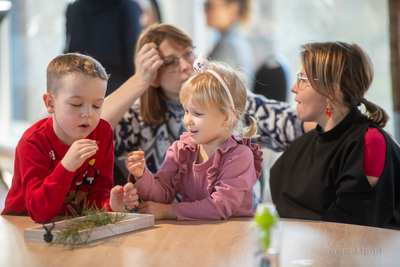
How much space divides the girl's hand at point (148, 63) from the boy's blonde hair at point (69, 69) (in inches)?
21.5

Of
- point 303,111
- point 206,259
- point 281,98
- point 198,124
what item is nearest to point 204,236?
point 206,259

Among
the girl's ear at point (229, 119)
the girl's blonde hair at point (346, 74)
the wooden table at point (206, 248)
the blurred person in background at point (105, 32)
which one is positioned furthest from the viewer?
the blurred person in background at point (105, 32)

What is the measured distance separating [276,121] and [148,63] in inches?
24.9

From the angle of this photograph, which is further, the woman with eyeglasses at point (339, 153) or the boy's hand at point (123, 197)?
the woman with eyeglasses at point (339, 153)

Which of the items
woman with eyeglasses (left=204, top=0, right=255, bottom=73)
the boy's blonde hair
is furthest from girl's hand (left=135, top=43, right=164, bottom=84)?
woman with eyeglasses (left=204, top=0, right=255, bottom=73)

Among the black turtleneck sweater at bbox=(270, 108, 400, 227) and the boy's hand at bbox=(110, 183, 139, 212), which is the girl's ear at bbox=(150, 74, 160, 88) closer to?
the black turtleneck sweater at bbox=(270, 108, 400, 227)

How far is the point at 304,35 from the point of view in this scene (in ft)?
11.4

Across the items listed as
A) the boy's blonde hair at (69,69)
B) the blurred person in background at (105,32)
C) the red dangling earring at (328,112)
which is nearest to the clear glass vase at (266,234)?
the boy's blonde hair at (69,69)

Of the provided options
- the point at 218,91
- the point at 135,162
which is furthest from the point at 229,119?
the point at 135,162

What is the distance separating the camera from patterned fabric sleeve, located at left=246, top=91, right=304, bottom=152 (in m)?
1.84

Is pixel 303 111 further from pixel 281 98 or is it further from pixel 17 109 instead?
pixel 17 109

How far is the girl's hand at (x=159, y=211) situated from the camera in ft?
3.83

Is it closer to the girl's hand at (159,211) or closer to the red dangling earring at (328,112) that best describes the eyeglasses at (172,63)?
the red dangling earring at (328,112)

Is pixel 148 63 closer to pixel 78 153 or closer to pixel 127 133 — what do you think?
pixel 127 133
